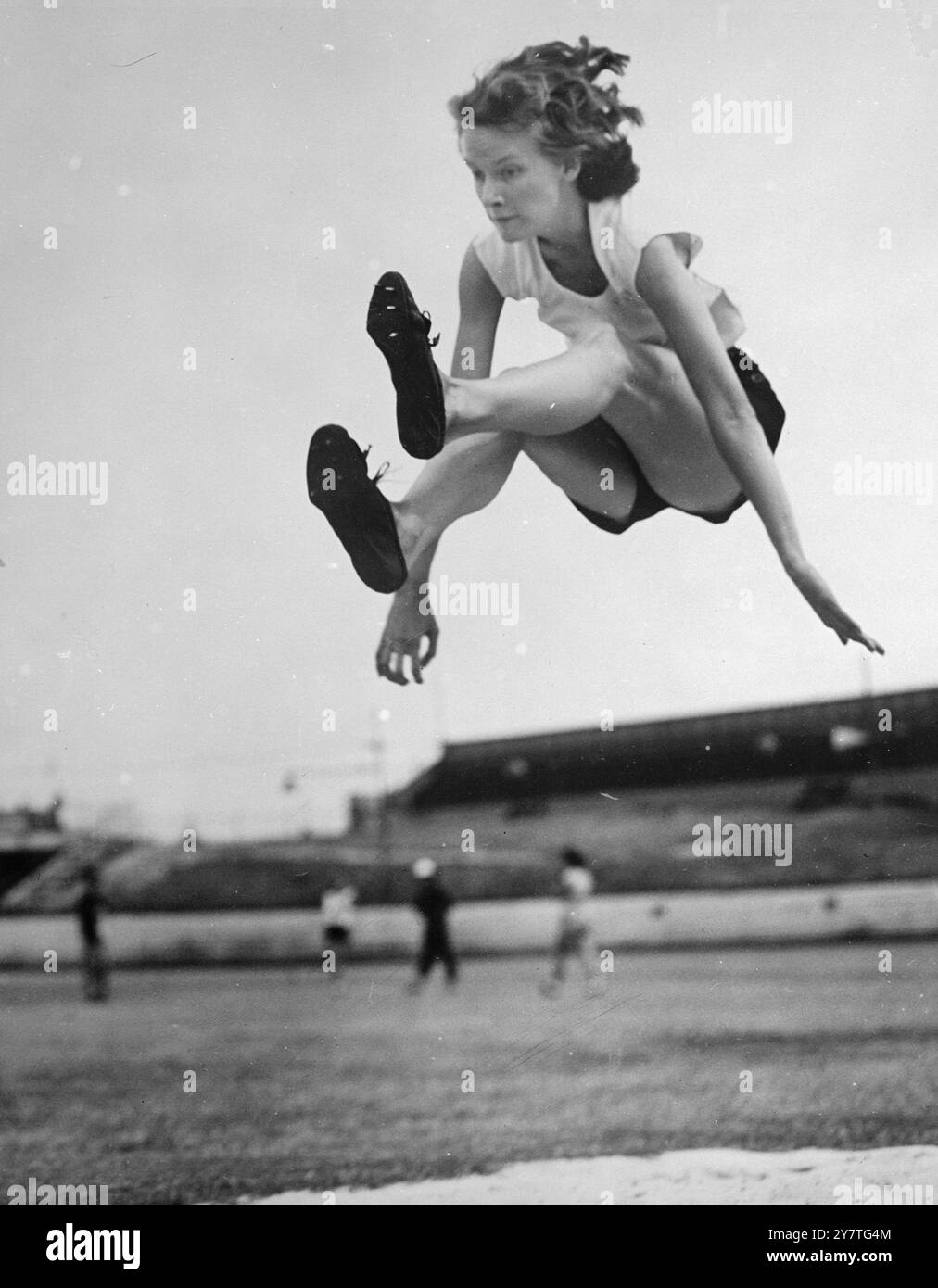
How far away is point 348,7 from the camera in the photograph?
3.46 metres

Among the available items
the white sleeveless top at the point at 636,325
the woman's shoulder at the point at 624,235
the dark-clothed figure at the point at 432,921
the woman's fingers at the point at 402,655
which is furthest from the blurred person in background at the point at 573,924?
the woman's shoulder at the point at 624,235

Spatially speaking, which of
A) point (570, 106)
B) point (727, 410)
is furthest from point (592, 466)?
point (570, 106)

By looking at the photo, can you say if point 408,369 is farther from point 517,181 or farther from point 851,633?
point 851,633

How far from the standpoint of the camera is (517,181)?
3414 millimetres

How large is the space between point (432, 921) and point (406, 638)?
762 mm

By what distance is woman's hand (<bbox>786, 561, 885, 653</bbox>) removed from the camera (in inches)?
134

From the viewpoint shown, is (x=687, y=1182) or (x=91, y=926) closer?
(x=687, y=1182)

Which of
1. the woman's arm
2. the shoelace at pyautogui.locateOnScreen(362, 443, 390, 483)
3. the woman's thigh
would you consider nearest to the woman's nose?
the woman's arm

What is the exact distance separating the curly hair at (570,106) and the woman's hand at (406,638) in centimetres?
118

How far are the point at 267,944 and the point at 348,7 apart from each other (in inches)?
99.9

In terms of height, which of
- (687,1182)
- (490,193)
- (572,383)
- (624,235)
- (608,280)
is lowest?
(687,1182)

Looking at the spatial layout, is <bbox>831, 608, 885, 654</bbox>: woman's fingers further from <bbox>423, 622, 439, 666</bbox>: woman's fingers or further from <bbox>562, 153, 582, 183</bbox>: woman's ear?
<bbox>562, 153, 582, 183</bbox>: woman's ear

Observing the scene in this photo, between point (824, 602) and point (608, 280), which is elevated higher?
point (608, 280)

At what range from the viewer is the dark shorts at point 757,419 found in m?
3.45
